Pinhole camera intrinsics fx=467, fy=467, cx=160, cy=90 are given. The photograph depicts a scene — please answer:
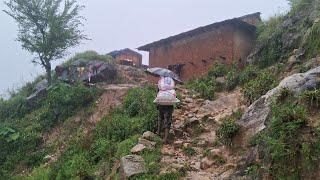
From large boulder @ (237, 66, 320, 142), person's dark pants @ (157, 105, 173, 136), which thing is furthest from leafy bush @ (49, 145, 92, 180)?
large boulder @ (237, 66, 320, 142)

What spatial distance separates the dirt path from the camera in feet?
34.4

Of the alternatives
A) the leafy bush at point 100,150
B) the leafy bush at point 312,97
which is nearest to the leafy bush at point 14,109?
the leafy bush at point 100,150

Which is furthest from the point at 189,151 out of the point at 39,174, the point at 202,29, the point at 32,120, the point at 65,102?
the point at 202,29

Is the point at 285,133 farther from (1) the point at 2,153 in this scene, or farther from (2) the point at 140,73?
(2) the point at 140,73

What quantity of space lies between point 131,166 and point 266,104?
3423 mm

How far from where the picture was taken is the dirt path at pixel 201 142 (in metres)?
10.5

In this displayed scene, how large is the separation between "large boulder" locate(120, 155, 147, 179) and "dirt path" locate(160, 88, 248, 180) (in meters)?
0.51

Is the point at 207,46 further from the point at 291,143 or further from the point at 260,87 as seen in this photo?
the point at 291,143

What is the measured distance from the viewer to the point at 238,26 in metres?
21.6

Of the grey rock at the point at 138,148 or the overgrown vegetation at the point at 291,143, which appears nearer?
the overgrown vegetation at the point at 291,143

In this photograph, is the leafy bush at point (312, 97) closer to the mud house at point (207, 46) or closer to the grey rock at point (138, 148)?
the grey rock at point (138, 148)

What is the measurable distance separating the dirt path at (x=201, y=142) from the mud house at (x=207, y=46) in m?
5.10

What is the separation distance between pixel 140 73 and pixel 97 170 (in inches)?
599

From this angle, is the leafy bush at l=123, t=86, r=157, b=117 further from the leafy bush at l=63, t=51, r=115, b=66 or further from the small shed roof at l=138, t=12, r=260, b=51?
the leafy bush at l=63, t=51, r=115, b=66
